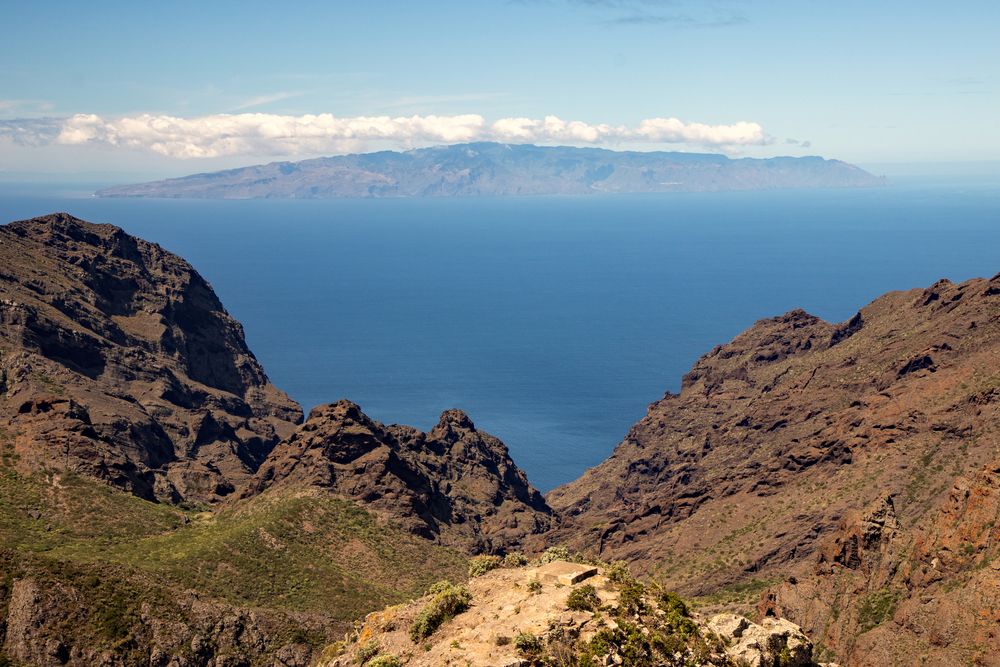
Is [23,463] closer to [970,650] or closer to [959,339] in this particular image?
[970,650]

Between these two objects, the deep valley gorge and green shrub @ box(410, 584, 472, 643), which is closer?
green shrub @ box(410, 584, 472, 643)

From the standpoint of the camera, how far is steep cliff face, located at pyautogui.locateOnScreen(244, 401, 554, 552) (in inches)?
4060

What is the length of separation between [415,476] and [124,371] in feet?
169

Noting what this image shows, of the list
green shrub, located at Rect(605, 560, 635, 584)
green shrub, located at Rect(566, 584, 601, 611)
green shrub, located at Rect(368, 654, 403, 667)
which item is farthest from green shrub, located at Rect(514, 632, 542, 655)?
green shrub, located at Rect(368, 654, 403, 667)

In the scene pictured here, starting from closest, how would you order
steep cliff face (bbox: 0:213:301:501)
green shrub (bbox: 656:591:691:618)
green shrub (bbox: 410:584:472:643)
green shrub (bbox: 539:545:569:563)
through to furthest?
green shrub (bbox: 656:591:691:618) < green shrub (bbox: 410:584:472:643) < green shrub (bbox: 539:545:569:563) < steep cliff face (bbox: 0:213:301:501)

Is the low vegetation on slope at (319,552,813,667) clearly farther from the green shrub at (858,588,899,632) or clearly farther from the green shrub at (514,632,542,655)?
the green shrub at (858,588,899,632)

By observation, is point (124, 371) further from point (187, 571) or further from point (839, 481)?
point (839, 481)

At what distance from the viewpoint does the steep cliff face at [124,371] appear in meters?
104

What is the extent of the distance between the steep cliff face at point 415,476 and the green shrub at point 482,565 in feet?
159

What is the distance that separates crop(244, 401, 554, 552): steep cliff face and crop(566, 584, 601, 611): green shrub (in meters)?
62.8

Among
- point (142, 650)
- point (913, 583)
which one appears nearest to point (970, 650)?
point (913, 583)

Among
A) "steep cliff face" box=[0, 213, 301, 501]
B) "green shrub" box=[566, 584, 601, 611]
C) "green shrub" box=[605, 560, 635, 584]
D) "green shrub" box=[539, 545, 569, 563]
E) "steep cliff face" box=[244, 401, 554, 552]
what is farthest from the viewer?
"steep cliff face" box=[0, 213, 301, 501]

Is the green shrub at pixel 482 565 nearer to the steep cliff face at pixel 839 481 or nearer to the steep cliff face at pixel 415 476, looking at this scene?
the steep cliff face at pixel 839 481

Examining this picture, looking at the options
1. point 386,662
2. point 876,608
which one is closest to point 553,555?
point 386,662
